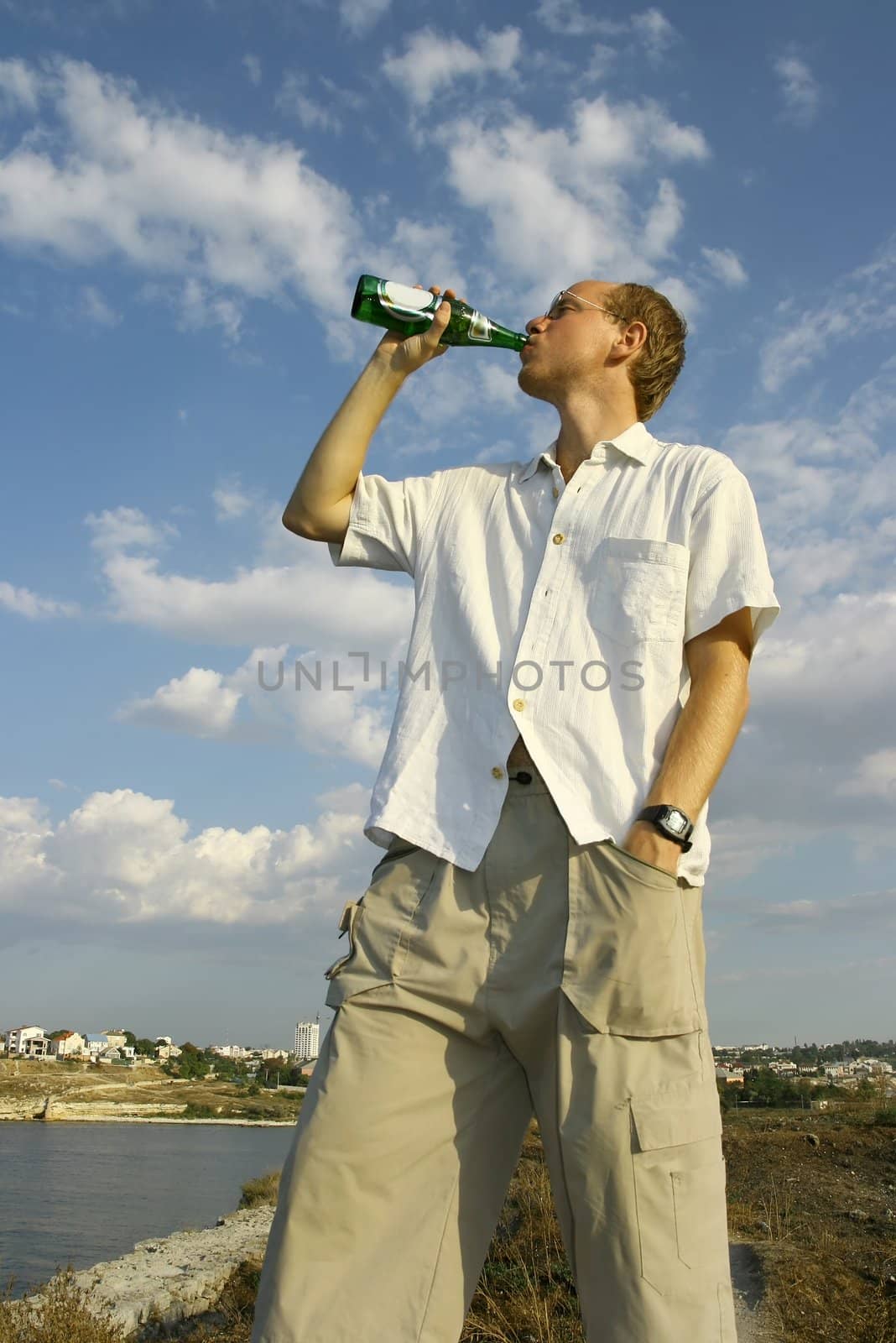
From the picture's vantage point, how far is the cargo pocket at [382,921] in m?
1.86

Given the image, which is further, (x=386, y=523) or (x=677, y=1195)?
(x=386, y=523)

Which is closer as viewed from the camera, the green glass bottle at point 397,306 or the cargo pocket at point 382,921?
the cargo pocket at point 382,921

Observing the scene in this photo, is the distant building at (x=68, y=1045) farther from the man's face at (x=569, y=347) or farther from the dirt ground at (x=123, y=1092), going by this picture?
the man's face at (x=569, y=347)

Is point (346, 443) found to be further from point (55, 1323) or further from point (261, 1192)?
point (261, 1192)

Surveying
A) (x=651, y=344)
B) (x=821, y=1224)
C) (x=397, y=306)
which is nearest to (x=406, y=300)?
(x=397, y=306)

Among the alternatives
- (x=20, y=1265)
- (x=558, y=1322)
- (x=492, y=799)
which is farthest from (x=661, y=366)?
(x=20, y=1265)

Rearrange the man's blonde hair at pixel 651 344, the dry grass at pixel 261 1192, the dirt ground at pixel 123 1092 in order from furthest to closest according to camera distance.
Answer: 1. the dirt ground at pixel 123 1092
2. the dry grass at pixel 261 1192
3. the man's blonde hair at pixel 651 344

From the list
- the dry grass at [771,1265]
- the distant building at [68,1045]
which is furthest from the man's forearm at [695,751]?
the distant building at [68,1045]

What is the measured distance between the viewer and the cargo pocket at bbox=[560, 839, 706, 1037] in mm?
1667

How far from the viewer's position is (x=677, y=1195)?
1.60 m

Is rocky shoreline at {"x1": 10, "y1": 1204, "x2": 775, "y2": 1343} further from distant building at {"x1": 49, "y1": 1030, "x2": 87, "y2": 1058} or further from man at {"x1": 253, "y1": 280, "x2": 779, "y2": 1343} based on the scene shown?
distant building at {"x1": 49, "y1": 1030, "x2": 87, "y2": 1058}

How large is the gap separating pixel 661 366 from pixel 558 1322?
4393 mm

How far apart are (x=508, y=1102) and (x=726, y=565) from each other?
116 cm

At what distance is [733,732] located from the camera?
190 centimetres
